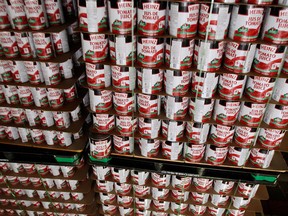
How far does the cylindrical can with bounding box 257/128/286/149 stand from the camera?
2.00 m

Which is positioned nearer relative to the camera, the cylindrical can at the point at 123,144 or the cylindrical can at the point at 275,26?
the cylindrical can at the point at 275,26

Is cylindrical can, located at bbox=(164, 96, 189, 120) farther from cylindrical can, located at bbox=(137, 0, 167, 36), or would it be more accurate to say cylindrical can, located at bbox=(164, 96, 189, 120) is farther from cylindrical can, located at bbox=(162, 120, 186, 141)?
cylindrical can, located at bbox=(137, 0, 167, 36)

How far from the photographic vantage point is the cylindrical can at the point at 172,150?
2215 millimetres

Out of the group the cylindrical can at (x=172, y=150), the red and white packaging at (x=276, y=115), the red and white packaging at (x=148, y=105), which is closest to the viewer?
the red and white packaging at (x=276, y=115)

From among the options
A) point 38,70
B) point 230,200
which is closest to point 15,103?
point 38,70

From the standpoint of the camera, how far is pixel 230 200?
2.54m

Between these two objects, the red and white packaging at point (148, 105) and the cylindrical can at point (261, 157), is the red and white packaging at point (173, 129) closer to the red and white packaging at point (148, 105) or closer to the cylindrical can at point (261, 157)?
the red and white packaging at point (148, 105)

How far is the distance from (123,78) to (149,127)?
0.47 m

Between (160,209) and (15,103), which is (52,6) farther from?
(160,209)

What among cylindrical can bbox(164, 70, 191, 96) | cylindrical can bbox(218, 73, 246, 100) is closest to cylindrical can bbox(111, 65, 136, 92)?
cylindrical can bbox(164, 70, 191, 96)

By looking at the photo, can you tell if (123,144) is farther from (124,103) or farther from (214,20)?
(214,20)

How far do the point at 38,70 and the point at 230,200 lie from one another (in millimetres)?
2054

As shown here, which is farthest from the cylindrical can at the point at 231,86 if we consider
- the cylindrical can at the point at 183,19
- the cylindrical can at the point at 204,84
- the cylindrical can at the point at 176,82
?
the cylindrical can at the point at 183,19

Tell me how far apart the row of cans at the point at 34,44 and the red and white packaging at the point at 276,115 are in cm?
158
